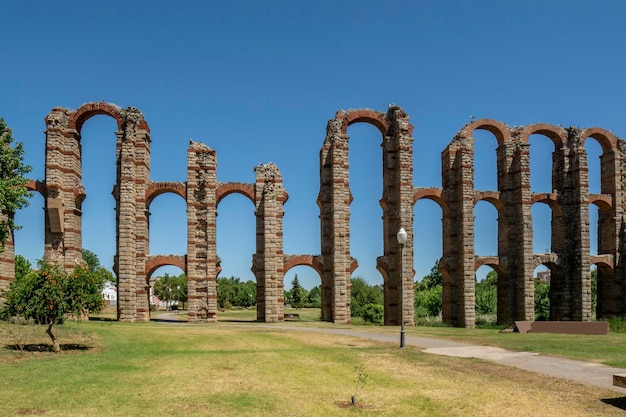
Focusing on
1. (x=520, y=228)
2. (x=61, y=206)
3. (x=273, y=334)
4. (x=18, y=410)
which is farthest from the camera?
(x=520, y=228)

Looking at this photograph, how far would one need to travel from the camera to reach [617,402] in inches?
377

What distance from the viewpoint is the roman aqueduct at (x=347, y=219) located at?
34938mm

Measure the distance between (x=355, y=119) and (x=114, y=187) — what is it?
58.8ft

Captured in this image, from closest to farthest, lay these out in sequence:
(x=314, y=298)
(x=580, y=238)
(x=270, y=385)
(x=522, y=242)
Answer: (x=270, y=385) < (x=522, y=242) < (x=580, y=238) < (x=314, y=298)

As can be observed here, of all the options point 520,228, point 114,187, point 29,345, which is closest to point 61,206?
point 114,187

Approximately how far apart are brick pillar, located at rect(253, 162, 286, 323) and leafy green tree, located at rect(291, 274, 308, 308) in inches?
1915

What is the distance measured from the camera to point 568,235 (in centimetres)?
3950

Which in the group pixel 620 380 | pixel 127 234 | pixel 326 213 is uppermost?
pixel 326 213

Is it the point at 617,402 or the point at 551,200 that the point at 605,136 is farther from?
the point at 617,402

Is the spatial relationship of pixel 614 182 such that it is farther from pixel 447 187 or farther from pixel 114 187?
pixel 114 187

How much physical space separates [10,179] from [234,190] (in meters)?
15.9

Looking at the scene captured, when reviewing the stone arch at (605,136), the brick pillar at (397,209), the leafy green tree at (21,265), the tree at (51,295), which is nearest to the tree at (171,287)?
the leafy green tree at (21,265)

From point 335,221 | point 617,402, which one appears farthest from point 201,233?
point 617,402

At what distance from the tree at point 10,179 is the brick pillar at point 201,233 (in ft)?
37.8
